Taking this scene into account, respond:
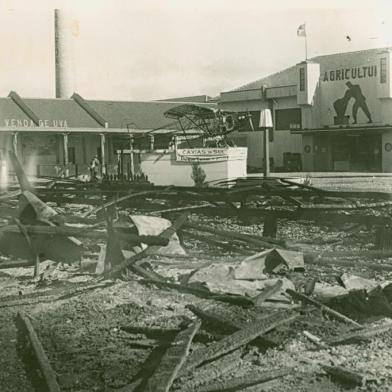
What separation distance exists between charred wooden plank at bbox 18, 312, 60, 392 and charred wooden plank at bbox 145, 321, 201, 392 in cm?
62

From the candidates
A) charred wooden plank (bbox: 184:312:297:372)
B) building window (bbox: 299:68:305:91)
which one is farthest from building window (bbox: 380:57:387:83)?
charred wooden plank (bbox: 184:312:297:372)

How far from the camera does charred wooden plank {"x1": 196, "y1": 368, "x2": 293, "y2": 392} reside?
12.9 feet

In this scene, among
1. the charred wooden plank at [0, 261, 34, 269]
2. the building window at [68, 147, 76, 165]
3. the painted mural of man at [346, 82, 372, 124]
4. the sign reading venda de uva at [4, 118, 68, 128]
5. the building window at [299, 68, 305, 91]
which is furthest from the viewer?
the building window at [68, 147, 76, 165]

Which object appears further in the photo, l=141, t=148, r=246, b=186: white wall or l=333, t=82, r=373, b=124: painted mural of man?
l=333, t=82, r=373, b=124: painted mural of man

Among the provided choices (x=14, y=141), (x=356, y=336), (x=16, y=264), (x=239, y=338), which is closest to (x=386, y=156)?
(x=14, y=141)

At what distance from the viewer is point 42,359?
14.5 ft

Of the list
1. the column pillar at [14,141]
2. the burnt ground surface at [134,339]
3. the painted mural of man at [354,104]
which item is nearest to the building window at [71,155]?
the column pillar at [14,141]

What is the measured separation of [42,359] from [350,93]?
34758 mm

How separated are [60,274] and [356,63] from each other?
31811mm

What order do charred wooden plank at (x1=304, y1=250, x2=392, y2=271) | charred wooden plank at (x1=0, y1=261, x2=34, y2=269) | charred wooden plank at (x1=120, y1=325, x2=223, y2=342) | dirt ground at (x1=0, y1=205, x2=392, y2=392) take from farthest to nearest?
charred wooden plank at (x1=0, y1=261, x2=34, y2=269), charred wooden plank at (x1=304, y1=250, x2=392, y2=271), charred wooden plank at (x1=120, y1=325, x2=223, y2=342), dirt ground at (x1=0, y1=205, x2=392, y2=392)

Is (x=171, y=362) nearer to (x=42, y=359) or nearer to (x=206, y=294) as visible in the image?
(x=42, y=359)

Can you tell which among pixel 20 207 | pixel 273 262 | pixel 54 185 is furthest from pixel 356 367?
pixel 54 185

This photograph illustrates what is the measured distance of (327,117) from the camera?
38.2 metres

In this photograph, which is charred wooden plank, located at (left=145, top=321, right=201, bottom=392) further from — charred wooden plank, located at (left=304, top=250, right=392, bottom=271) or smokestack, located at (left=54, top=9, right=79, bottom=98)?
smokestack, located at (left=54, top=9, right=79, bottom=98)
